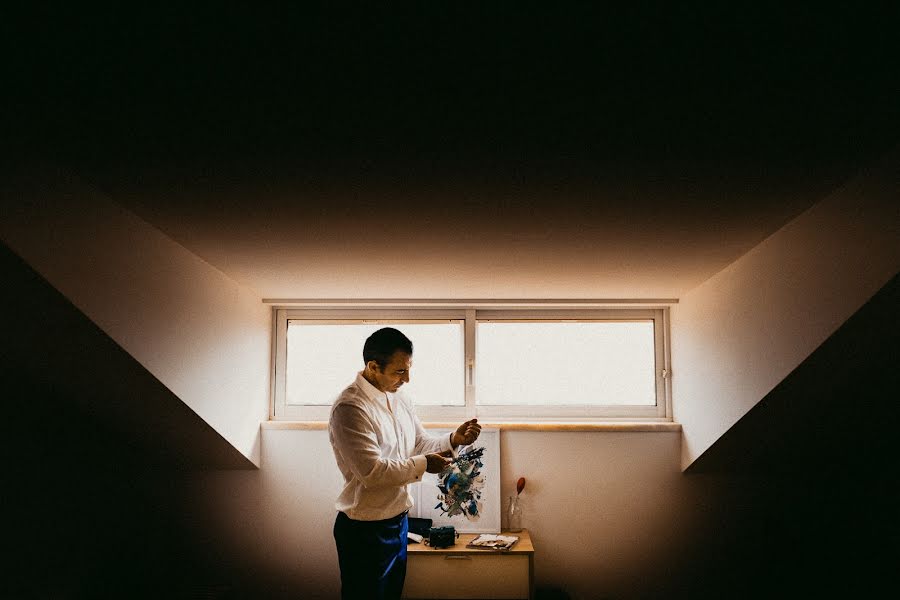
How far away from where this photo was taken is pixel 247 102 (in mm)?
1396

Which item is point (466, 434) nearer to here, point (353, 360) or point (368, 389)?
point (368, 389)

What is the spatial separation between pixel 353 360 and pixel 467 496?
1.07 m

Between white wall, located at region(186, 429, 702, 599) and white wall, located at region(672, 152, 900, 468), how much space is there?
296mm

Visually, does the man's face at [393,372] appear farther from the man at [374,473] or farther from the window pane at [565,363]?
the window pane at [565,363]

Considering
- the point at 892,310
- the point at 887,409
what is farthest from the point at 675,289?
the point at 892,310

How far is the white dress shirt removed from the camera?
2631 millimetres

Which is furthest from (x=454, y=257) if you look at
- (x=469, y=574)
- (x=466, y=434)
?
(x=469, y=574)

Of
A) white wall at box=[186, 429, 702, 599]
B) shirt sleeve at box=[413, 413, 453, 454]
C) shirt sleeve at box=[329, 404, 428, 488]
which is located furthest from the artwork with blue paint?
shirt sleeve at box=[329, 404, 428, 488]

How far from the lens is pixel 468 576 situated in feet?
11.0

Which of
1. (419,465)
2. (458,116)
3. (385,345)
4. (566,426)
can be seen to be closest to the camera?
(458,116)

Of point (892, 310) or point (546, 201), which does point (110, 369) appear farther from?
point (892, 310)

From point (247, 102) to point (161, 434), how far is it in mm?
2611

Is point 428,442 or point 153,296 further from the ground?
point 153,296

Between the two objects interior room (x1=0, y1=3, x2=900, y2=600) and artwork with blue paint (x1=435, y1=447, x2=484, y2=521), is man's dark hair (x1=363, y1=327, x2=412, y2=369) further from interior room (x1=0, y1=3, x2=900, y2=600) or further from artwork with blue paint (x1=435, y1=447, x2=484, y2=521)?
artwork with blue paint (x1=435, y1=447, x2=484, y2=521)
